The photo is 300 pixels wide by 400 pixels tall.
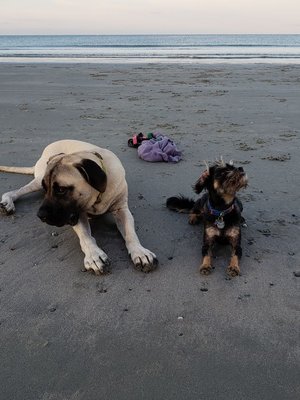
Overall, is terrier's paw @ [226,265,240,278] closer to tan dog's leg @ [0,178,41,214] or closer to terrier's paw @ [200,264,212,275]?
terrier's paw @ [200,264,212,275]

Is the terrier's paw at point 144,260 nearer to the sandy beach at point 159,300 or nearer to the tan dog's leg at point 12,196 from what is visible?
the sandy beach at point 159,300

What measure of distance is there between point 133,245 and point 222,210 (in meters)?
0.84

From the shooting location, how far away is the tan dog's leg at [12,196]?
4641 millimetres

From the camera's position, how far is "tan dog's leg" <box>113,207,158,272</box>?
11.8 ft

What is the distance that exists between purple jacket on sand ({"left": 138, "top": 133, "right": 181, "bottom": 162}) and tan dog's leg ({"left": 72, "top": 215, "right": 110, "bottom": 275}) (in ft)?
7.78

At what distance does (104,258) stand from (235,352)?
1.42 m

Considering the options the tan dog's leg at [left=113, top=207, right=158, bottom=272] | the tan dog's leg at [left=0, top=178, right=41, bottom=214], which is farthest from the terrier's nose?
the tan dog's leg at [left=0, top=178, right=41, bottom=214]

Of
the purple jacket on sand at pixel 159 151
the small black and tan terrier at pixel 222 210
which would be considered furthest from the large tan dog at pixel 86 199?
the purple jacket on sand at pixel 159 151

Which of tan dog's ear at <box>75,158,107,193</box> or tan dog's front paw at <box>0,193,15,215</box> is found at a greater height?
tan dog's ear at <box>75,158,107,193</box>

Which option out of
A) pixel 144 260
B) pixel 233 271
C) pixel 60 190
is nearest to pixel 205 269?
pixel 233 271

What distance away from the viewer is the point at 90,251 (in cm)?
370

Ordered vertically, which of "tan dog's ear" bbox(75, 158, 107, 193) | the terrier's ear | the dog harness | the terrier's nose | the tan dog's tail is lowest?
the tan dog's tail

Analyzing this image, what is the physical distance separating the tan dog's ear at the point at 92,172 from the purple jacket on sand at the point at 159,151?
2.61 meters

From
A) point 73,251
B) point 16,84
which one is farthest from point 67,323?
point 16,84
